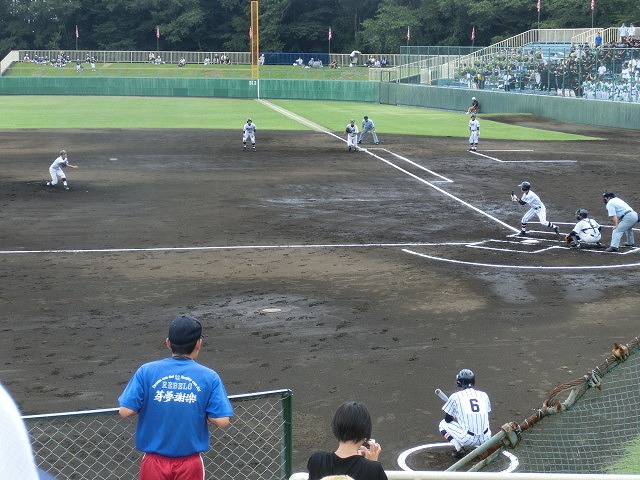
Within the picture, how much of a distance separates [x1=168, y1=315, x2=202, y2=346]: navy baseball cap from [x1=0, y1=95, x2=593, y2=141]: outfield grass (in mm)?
43402

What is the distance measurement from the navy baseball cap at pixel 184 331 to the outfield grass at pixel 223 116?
142ft

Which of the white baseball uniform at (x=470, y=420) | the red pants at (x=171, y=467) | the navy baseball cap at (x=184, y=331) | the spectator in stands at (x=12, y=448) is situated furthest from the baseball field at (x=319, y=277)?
the spectator in stands at (x=12, y=448)

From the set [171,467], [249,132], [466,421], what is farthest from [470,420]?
[249,132]

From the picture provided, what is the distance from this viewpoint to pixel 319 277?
1855 cm

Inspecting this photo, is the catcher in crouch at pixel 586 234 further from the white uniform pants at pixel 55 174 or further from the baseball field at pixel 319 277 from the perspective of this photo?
the white uniform pants at pixel 55 174

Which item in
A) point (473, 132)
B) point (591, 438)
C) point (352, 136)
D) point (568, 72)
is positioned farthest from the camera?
point (568, 72)

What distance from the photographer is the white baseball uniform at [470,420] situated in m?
9.78

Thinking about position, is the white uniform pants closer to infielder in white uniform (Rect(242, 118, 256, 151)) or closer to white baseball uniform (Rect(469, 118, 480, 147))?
infielder in white uniform (Rect(242, 118, 256, 151))

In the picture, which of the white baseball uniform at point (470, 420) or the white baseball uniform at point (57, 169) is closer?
the white baseball uniform at point (470, 420)

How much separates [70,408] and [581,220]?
14.0 m

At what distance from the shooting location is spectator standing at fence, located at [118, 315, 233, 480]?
579 centimetres

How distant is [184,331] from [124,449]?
4785mm

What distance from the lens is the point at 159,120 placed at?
59.2 metres

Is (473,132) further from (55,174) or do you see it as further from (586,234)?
(586,234)
